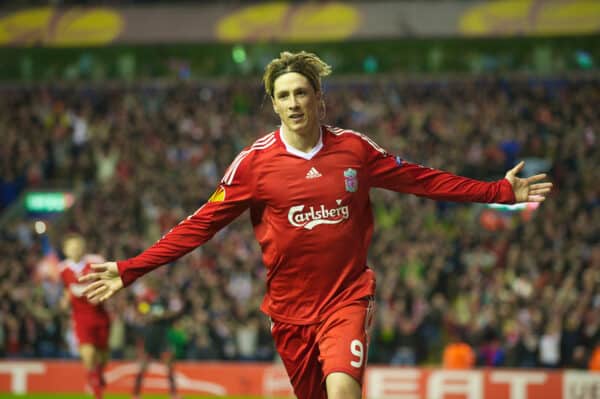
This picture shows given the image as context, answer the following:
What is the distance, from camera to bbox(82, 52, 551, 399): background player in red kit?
5902 mm

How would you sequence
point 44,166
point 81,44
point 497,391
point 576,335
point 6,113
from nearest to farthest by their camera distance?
1. point 497,391
2. point 576,335
3. point 44,166
4. point 6,113
5. point 81,44

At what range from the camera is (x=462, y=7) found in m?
26.3

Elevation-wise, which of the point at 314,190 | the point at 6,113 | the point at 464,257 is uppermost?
the point at 6,113

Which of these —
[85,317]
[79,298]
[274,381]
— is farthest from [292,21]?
[85,317]

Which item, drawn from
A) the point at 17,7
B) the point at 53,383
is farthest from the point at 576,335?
the point at 17,7

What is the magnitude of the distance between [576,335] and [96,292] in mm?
11689

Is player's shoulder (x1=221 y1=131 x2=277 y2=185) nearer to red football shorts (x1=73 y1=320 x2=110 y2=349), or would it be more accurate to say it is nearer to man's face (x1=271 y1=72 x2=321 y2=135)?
man's face (x1=271 y1=72 x2=321 y2=135)

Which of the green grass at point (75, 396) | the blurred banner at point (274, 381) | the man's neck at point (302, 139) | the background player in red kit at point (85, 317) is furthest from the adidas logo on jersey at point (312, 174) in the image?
the green grass at point (75, 396)

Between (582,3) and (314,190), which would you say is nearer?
(314,190)

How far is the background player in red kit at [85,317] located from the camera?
1262 centimetres

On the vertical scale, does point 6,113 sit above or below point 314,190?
above

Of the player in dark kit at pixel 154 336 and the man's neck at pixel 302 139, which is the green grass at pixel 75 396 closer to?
the player in dark kit at pixel 154 336

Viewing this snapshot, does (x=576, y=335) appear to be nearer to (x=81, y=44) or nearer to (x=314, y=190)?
(x=314, y=190)

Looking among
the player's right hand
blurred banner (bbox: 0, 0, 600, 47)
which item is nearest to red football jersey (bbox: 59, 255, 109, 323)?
the player's right hand
